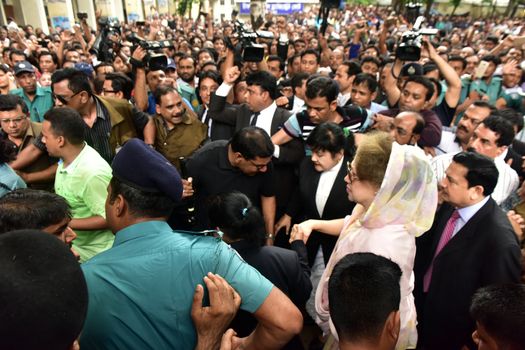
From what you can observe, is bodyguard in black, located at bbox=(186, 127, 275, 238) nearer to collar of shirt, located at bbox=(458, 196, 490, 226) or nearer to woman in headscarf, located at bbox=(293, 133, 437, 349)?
woman in headscarf, located at bbox=(293, 133, 437, 349)

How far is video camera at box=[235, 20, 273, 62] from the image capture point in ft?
14.3

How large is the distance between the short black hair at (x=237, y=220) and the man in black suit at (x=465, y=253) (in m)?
1.09

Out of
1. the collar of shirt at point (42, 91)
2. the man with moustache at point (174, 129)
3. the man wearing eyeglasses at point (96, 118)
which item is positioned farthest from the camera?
the collar of shirt at point (42, 91)

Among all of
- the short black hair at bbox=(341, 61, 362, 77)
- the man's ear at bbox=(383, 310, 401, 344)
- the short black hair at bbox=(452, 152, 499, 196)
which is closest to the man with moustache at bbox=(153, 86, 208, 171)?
the short black hair at bbox=(341, 61, 362, 77)

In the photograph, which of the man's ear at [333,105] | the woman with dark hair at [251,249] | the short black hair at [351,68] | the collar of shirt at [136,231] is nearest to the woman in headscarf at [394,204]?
the woman with dark hair at [251,249]

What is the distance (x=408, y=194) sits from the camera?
5.90ft

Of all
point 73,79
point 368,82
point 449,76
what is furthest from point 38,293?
point 449,76

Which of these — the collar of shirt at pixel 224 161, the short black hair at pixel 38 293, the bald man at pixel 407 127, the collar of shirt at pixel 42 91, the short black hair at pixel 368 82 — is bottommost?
the collar of shirt at pixel 42 91

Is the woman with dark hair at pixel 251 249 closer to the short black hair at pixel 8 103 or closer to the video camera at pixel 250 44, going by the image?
the short black hair at pixel 8 103

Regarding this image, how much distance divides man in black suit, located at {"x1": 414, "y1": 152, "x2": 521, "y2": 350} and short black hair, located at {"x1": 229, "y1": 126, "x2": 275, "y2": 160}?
3.64 feet

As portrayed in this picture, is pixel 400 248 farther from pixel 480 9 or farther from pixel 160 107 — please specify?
pixel 480 9

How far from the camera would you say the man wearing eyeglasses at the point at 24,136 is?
2.99m

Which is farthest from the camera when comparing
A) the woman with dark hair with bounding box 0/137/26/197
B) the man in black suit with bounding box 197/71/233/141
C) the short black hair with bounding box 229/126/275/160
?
the man in black suit with bounding box 197/71/233/141

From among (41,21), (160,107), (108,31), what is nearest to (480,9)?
(41,21)
